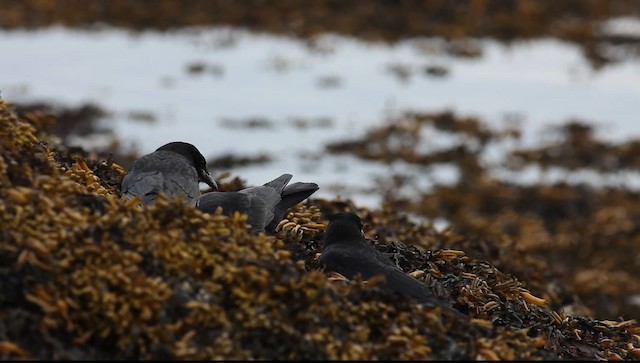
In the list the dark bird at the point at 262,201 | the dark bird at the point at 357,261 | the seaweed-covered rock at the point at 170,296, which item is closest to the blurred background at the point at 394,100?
the dark bird at the point at 262,201

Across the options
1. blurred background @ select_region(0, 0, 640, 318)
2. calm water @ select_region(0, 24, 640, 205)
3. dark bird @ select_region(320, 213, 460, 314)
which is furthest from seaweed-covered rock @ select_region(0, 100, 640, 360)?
calm water @ select_region(0, 24, 640, 205)

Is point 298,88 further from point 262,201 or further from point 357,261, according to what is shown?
point 357,261

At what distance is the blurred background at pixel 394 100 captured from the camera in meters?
12.7

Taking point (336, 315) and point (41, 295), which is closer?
point (41, 295)

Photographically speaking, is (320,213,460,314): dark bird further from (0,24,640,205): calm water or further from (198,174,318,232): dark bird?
A: (0,24,640,205): calm water

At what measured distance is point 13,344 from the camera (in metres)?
3.47

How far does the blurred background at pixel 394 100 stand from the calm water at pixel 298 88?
0.04 meters

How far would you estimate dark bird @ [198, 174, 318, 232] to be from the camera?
5176 mm

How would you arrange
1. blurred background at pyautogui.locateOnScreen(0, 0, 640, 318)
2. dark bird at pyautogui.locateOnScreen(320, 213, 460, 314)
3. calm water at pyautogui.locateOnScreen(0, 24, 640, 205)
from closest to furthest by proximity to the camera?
dark bird at pyautogui.locateOnScreen(320, 213, 460, 314)
blurred background at pyautogui.locateOnScreen(0, 0, 640, 318)
calm water at pyautogui.locateOnScreen(0, 24, 640, 205)

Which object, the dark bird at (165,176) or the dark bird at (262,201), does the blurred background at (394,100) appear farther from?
the dark bird at (165,176)

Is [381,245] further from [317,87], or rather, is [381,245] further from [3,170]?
[317,87]

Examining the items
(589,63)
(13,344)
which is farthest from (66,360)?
(589,63)

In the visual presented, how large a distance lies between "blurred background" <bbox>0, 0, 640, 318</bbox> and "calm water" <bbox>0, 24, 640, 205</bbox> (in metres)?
0.04

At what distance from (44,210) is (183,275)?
71 centimetres
